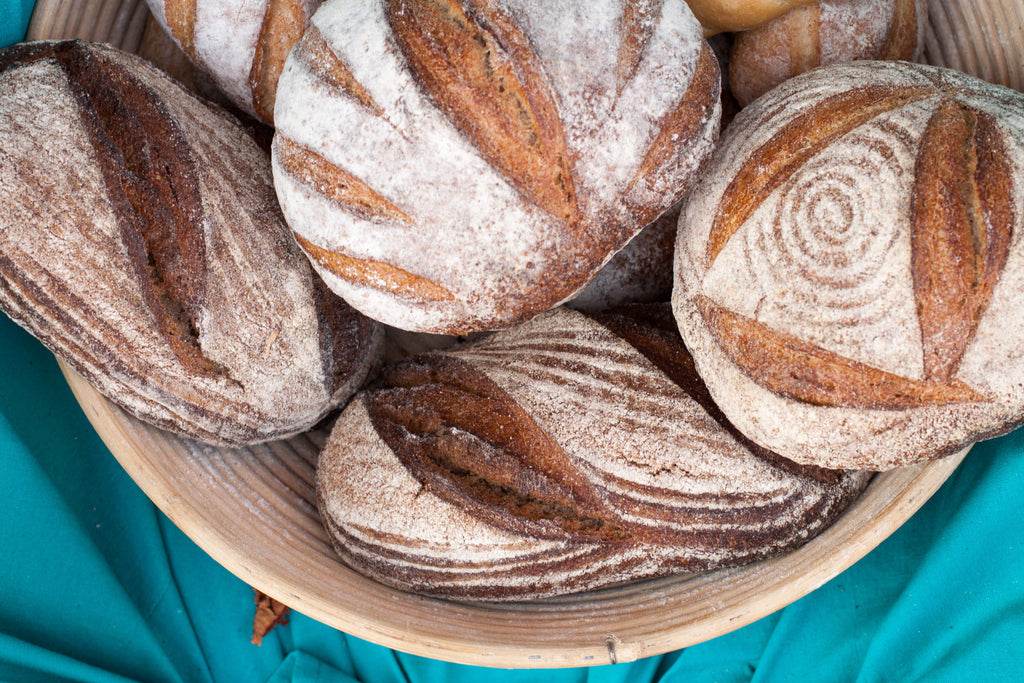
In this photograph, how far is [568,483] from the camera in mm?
1237

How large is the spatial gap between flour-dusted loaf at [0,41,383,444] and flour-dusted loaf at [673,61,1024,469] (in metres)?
0.72

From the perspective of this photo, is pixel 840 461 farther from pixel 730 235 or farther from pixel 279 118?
pixel 279 118

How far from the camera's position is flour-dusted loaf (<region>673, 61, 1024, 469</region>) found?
978 millimetres

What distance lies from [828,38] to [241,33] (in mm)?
1018

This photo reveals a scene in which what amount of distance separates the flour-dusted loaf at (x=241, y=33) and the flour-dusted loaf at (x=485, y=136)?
0.75 feet

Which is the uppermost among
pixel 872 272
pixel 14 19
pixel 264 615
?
pixel 14 19

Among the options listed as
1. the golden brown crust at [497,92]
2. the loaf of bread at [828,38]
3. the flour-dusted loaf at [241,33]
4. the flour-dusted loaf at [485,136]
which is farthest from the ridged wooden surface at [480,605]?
the golden brown crust at [497,92]

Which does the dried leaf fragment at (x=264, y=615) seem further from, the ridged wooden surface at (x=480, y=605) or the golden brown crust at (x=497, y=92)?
the golden brown crust at (x=497, y=92)

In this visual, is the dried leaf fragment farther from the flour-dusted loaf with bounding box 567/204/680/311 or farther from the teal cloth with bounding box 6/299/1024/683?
the flour-dusted loaf with bounding box 567/204/680/311

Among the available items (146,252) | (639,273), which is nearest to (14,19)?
(146,252)

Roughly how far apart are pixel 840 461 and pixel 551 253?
535 millimetres

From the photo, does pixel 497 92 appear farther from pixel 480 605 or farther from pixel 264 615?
pixel 264 615

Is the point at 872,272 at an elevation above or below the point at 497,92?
below

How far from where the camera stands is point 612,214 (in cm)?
107
